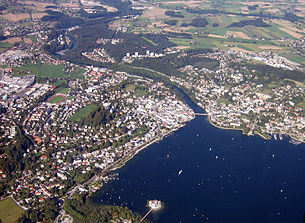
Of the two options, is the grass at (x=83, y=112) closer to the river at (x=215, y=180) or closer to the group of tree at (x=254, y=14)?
the river at (x=215, y=180)

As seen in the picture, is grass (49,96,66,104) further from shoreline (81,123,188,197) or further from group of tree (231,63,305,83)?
group of tree (231,63,305,83)

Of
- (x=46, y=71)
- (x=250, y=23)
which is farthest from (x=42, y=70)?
(x=250, y=23)

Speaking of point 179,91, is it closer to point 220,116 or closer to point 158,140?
point 220,116

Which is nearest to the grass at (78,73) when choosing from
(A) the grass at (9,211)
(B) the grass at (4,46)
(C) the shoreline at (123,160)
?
(B) the grass at (4,46)

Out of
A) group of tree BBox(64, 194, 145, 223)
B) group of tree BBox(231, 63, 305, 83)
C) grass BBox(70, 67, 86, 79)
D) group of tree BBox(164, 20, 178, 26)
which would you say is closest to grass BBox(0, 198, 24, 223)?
group of tree BBox(64, 194, 145, 223)

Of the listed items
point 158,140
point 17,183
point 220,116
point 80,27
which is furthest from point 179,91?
point 80,27

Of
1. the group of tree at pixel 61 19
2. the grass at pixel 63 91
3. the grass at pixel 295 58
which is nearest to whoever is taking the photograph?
the grass at pixel 63 91
